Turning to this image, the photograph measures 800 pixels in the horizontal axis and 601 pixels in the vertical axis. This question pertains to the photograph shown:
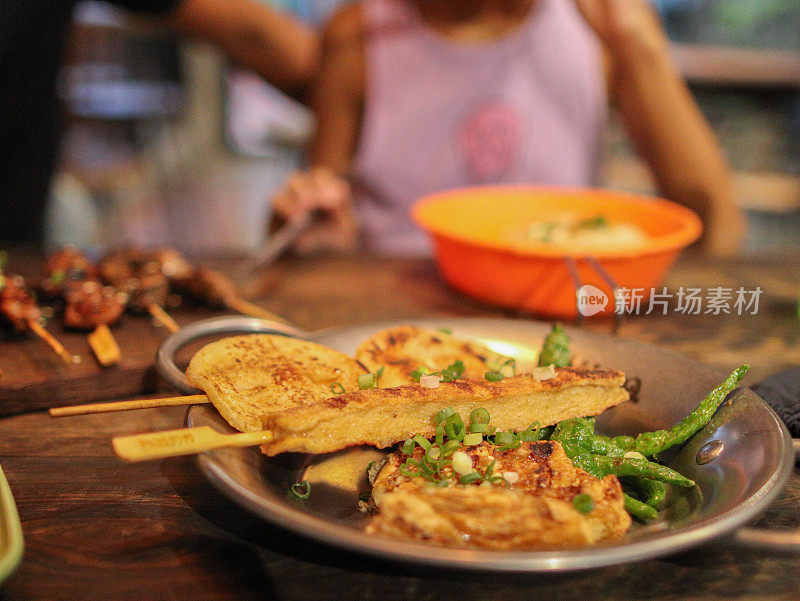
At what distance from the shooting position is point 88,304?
2096mm

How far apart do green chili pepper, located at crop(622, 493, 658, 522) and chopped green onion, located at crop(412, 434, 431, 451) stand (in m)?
0.40

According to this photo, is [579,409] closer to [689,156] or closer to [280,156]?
[689,156]

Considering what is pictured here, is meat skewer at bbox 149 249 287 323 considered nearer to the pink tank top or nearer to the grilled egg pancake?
the grilled egg pancake

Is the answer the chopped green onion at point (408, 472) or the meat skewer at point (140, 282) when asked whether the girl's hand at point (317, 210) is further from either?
the chopped green onion at point (408, 472)

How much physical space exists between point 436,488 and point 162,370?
720mm

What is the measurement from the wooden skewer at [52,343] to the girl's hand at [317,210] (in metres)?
1.50

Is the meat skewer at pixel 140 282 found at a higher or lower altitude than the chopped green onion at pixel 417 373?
lower

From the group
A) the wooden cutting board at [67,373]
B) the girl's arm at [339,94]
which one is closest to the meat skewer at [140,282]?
the wooden cutting board at [67,373]

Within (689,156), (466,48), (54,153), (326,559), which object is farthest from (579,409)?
(54,153)

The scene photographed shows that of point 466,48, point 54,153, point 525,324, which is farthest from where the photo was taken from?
point 466,48

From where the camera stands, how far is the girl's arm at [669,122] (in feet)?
12.9

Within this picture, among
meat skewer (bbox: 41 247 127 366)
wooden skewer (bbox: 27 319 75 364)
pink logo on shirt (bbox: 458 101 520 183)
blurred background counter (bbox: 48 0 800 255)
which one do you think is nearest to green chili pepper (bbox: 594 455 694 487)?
meat skewer (bbox: 41 247 127 366)

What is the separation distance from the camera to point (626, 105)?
14.0ft

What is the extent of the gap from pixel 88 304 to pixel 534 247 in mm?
1595
